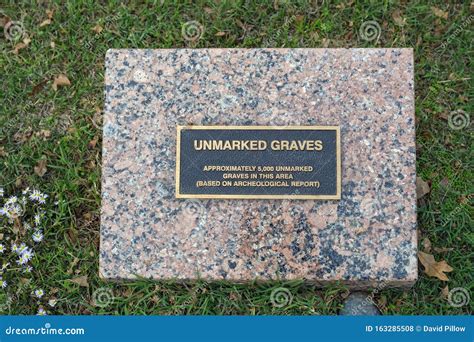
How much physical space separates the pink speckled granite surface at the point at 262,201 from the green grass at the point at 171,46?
261 mm

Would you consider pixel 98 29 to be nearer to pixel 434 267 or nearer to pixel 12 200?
pixel 12 200

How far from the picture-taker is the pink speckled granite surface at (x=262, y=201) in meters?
3.03

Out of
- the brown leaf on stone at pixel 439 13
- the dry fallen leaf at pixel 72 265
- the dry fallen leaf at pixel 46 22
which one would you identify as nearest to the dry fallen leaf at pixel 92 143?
the dry fallen leaf at pixel 72 265

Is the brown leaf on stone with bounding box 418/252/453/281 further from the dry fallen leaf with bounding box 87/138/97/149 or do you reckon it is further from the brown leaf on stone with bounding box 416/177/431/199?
the dry fallen leaf with bounding box 87/138/97/149

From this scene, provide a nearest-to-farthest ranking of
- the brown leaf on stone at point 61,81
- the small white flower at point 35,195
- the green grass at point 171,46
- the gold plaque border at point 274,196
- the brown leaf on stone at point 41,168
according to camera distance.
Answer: the gold plaque border at point 274,196, the green grass at point 171,46, the small white flower at point 35,195, the brown leaf on stone at point 41,168, the brown leaf on stone at point 61,81

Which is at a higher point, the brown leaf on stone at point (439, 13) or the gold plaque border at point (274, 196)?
the brown leaf on stone at point (439, 13)

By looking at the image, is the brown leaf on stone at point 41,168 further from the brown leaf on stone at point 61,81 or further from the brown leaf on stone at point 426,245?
the brown leaf on stone at point 426,245


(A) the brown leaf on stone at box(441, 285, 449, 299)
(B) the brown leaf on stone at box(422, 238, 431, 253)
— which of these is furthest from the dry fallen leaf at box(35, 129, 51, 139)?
(A) the brown leaf on stone at box(441, 285, 449, 299)

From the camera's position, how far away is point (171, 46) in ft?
12.6

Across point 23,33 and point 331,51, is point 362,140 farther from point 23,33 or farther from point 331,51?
point 23,33

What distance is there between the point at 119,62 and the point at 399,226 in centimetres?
211

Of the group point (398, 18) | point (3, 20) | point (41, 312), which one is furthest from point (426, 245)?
point (3, 20)

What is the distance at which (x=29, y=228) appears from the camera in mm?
3475

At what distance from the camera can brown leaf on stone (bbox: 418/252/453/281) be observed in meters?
3.29
